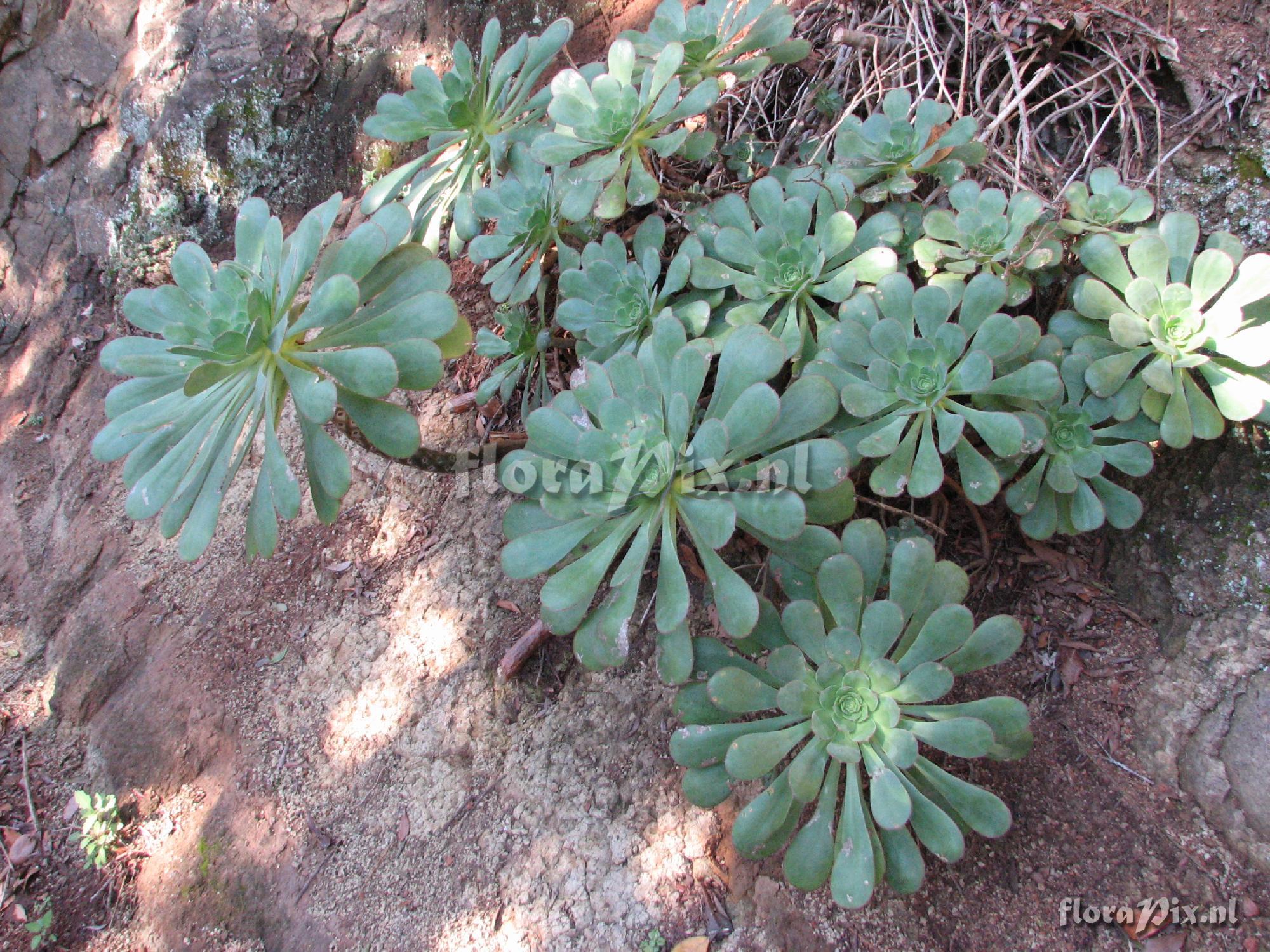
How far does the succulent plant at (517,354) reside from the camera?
2.20 m

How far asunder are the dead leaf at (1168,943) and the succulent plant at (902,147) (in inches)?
66.9

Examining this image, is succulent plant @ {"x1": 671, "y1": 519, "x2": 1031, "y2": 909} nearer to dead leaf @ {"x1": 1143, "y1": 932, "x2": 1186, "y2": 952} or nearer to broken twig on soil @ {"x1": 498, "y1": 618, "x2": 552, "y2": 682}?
dead leaf @ {"x1": 1143, "y1": 932, "x2": 1186, "y2": 952}

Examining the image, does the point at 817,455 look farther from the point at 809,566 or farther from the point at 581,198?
the point at 581,198

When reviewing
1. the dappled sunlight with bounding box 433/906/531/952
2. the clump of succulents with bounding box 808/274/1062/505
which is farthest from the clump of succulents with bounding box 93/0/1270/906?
the dappled sunlight with bounding box 433/906/531/952

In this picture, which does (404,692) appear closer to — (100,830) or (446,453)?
(446,453)

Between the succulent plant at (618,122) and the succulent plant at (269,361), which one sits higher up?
the succulent plant at (618,122)

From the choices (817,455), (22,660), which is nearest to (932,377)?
(817,455)

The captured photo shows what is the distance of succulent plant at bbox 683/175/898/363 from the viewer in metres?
1.76

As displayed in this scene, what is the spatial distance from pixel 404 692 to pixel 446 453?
2.50 ft

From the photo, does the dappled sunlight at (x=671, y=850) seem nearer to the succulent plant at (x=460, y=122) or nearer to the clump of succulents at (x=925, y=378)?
the clump of succulents at (x=925, y=378)

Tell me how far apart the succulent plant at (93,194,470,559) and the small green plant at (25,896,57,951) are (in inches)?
66.8

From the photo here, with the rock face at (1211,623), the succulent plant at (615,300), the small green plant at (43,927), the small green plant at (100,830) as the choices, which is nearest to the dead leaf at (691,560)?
the succulent plant at (615,300)

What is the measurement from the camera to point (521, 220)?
2037 mm

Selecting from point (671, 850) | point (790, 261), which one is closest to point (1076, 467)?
point (790, 261)
